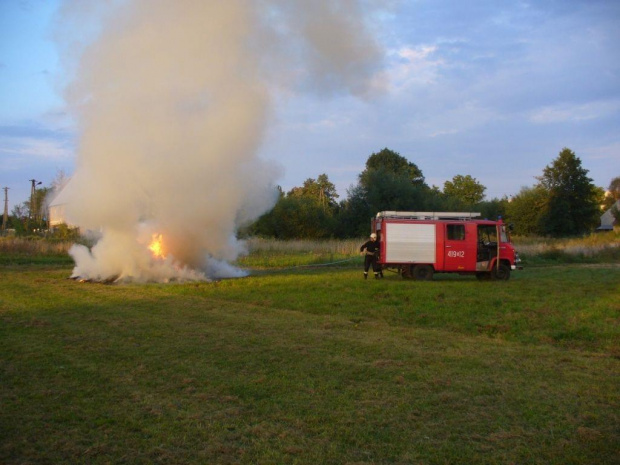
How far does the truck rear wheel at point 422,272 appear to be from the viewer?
2097 cm

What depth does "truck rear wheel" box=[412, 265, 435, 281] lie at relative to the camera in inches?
826

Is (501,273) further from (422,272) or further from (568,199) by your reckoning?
(568,199)

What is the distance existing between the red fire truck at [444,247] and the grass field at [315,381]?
17.1 ft

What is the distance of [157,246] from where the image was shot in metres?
22.3

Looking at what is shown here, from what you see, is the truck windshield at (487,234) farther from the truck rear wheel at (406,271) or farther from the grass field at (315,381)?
the grass field at (315,381)

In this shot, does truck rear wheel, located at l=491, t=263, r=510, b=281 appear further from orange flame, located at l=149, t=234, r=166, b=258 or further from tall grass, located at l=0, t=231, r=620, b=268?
orange flame, located at l=149, t=234, r=166, b=258

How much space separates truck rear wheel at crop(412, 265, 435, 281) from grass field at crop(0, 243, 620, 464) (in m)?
5.20

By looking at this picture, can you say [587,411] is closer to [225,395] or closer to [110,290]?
[225,395]

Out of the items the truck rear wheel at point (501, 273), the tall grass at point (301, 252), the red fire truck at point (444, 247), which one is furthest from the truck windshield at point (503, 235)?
the tall grass at point (301, 252)

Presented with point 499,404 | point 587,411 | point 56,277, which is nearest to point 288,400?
point 499,404

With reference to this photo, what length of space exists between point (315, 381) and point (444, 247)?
564 inches

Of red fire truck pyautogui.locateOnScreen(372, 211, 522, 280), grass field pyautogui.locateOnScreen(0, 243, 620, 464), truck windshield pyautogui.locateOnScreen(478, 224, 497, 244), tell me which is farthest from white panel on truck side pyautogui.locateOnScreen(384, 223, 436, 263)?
grass field pyautogui.locateOnScreen(0, 243, 620, 464)

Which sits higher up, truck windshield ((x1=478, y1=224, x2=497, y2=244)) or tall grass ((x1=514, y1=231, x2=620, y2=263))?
truck windshield ((x1=478, y1=224, x2=497, y2=244))

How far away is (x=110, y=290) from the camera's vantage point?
19.1 m
